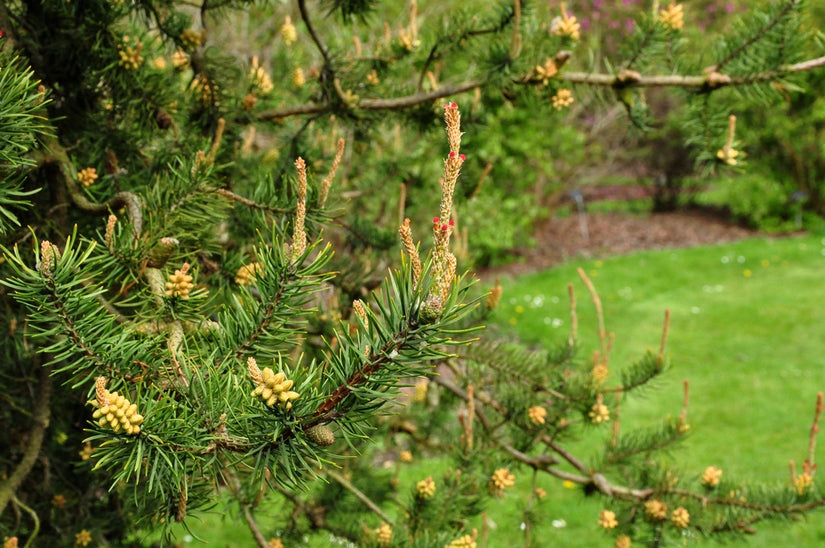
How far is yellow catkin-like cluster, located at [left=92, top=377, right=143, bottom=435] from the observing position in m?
0.67

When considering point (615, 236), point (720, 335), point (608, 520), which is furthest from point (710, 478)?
point (615, 236)

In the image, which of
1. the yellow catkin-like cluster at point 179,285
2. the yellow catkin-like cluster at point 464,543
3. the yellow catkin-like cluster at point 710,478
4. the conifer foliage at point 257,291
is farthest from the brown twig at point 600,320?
the yellow catkin-like cluster at point 179,285

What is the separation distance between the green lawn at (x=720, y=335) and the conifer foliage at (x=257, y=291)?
206 centimetres

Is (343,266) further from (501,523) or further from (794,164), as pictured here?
(794,164)

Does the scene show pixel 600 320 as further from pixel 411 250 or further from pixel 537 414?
pixel 411 250

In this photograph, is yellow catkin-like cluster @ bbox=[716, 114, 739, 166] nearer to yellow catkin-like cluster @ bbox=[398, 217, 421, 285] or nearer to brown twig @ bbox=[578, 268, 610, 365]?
brown twig @ bbox=[578, 268, 610, 365]

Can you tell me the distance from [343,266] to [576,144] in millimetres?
10189

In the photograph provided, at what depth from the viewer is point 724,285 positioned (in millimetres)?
8570

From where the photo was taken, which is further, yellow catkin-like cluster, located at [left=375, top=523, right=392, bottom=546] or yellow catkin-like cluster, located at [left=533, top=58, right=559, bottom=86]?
yellow catkin-like cluster, located at [left=533, top=58, right=559, bottom=86]

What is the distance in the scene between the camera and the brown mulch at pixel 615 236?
10.6m

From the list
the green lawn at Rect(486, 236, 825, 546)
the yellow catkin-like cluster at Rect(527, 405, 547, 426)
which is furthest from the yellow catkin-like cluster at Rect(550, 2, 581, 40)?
the green lawn at Rect(486, 236, 825, 546)

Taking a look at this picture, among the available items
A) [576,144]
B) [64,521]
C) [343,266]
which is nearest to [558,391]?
[343,266]

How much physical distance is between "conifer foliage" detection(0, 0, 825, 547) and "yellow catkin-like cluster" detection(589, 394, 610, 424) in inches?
0.4

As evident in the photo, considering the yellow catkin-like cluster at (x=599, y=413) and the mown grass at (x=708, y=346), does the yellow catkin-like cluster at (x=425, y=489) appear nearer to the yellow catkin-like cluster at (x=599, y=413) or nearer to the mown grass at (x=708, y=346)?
the yellow catkin-like cluster at (x=599, y=413)
